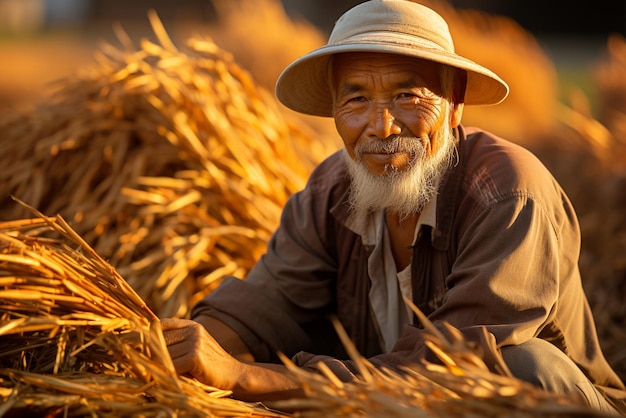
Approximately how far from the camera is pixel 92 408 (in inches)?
77.4

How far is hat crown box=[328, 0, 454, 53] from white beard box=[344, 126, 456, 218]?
0.26 meters

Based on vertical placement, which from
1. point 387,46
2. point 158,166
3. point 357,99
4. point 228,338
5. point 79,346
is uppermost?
point 387,46

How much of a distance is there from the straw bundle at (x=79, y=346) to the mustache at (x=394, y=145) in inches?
29.5

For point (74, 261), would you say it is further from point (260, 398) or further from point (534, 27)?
point (534, 27)

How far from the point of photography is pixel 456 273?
2312 mm

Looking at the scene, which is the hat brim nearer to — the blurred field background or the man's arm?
the man's arm

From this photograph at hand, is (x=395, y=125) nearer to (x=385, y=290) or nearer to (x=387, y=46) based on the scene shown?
(x=387, y=46)

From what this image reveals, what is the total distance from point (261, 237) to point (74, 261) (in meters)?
Answer: 1.61

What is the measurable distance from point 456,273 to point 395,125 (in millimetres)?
431

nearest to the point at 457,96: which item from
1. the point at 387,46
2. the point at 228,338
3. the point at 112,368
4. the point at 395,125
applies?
the point at 395,125

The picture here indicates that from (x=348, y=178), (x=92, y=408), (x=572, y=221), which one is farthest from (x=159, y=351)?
(x=572, y=221)

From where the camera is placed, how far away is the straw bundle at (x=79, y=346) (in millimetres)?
1958

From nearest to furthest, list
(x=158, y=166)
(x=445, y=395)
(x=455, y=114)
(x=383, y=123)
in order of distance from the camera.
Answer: (x=445, y=395) → (x=383, y=123) → (x=455, y=114) → (x=158, y=166)

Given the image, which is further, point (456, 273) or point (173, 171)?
point (173, 171)
